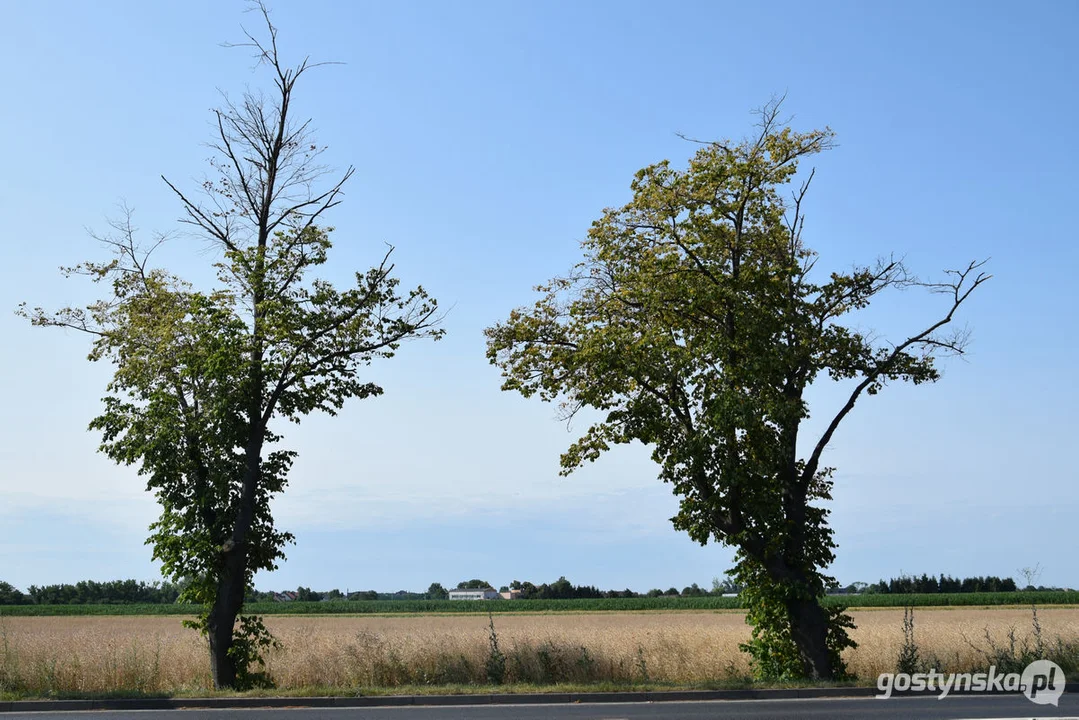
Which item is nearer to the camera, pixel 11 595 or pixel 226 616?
pixel 226 616

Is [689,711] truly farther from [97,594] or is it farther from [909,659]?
[97,594]

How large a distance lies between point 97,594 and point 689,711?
315 ft

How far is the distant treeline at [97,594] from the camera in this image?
8806 cm

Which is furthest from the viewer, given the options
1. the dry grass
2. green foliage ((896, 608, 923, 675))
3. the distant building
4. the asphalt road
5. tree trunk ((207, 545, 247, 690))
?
the distant building

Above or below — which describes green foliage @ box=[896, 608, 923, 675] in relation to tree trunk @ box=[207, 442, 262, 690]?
below

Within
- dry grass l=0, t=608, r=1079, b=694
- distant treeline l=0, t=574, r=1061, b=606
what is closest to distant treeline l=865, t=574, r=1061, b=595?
distant treeline l=0, t=574, r=1061, b=606

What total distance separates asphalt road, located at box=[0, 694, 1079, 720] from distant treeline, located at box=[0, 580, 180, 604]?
81578 mm

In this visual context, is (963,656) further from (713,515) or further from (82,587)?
(82,587)

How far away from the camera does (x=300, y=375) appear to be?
728 inches

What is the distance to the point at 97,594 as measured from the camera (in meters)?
95.1

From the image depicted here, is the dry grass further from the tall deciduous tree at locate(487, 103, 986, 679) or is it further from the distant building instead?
the distant building

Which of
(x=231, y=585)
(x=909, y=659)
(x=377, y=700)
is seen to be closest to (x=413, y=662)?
(x=377, y=700)

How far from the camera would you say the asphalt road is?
13.1 meters

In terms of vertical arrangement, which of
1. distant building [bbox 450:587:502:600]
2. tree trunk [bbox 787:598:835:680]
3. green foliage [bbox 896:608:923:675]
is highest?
tree trunk [bbox 787:598:835:680]
